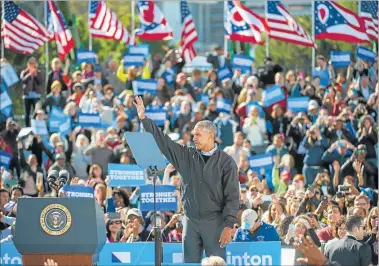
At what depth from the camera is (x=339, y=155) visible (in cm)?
2658

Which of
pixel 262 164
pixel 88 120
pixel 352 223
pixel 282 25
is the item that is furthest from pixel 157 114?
pixel 352 223

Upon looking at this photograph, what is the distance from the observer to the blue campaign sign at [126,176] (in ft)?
72.4

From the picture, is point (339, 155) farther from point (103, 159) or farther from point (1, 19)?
point (1, 19)

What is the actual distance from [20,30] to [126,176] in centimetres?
1105

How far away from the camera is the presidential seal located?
42.4ft

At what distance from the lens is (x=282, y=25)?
32406mm

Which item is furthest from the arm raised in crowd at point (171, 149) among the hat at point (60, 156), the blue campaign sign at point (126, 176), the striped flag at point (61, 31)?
the striped flag at point (61, 31)

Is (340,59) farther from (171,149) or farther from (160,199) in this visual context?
(171,149)

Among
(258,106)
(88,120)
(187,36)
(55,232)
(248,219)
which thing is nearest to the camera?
(55,232)

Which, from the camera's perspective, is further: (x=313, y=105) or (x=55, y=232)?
(x=313, y=105)

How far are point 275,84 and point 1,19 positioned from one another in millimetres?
7221

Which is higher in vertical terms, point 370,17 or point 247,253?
point 370,17

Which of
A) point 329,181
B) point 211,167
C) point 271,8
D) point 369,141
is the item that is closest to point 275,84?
point 271,8

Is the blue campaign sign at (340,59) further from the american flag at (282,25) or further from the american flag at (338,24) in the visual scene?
the american flag at (282,25)
